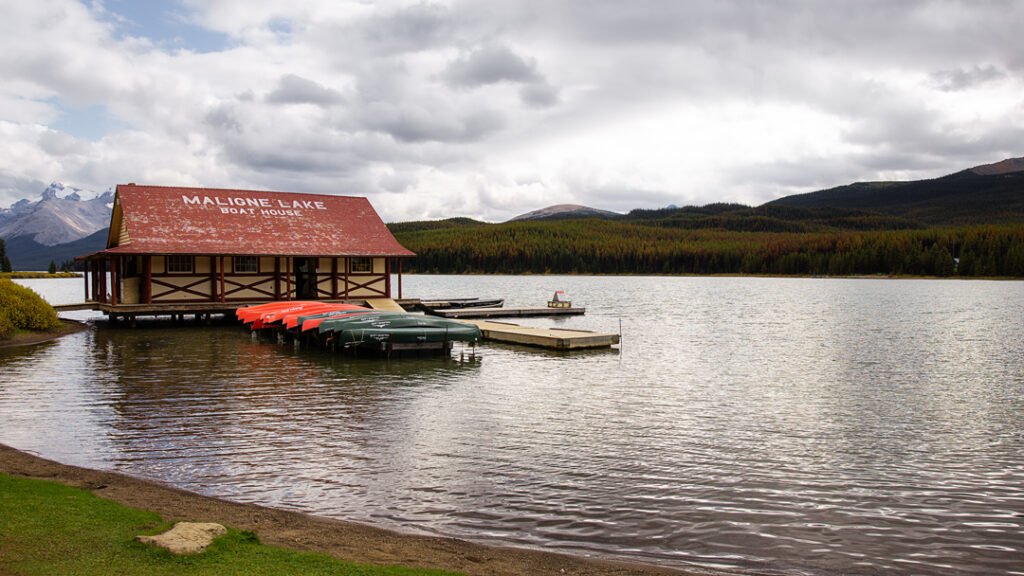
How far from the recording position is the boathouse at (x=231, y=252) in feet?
112

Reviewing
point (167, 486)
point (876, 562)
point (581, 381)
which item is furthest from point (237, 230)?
point (876, 562)

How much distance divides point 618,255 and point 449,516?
536ft

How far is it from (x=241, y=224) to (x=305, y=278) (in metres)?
4.12

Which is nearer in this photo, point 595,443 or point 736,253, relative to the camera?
point 595,443

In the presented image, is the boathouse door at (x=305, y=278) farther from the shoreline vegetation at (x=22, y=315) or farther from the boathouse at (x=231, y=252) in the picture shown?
the shoreline vegetation at (x=22, y=315)

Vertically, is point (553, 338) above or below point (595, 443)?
above

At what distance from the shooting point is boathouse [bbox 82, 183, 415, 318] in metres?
34.0

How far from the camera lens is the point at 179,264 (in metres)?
34.5

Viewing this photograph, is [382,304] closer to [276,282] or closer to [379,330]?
[276,282]

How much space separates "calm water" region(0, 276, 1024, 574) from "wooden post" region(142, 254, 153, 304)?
7844 mm

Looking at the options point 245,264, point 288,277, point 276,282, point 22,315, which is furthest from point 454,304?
point 22,315

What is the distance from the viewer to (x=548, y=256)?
169m

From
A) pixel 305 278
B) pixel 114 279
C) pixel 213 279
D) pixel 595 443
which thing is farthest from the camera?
pixel 305 278

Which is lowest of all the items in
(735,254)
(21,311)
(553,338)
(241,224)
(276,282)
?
(553,338)
